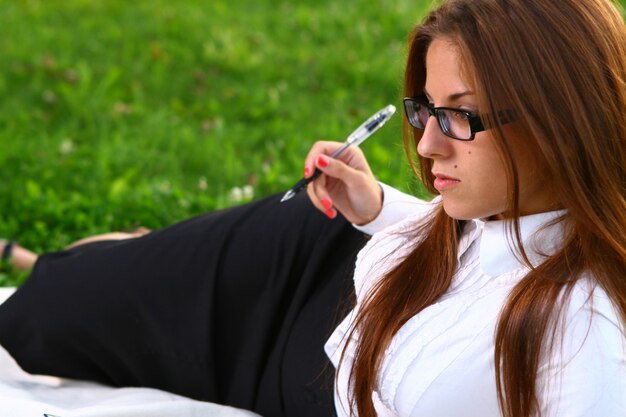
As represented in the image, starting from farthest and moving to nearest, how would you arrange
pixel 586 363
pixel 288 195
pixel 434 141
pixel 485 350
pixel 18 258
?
pixel 18 258
pixel 288 195
pixel 434 141
pixel 485 350
pixel 586 363

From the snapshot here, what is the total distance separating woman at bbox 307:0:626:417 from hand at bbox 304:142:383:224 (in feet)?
1.81

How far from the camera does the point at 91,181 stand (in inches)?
159

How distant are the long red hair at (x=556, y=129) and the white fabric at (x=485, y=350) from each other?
32 mm

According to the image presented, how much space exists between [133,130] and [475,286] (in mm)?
3059

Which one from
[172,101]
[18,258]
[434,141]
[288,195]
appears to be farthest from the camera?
[172,101]

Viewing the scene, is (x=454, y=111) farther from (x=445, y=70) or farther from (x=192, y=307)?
(x=192, y=307)

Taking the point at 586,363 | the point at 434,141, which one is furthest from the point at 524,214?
the point at 586,363

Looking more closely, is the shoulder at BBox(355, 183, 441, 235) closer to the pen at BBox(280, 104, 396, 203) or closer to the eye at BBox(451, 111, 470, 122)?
the pen at BBox(280, 104, 396, 203)

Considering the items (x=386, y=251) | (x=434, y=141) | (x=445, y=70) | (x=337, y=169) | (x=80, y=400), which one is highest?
(x=445, y=70)

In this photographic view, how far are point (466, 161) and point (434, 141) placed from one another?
8cm

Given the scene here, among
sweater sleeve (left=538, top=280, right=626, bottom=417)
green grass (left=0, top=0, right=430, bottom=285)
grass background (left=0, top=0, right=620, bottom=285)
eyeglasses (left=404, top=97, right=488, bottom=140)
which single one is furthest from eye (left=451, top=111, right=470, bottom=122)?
green grass (left=0, top=0, right=430, bottom=285)

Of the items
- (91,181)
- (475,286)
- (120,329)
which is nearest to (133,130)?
(91,181)

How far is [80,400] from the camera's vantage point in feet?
7.79

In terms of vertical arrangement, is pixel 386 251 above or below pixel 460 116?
below
